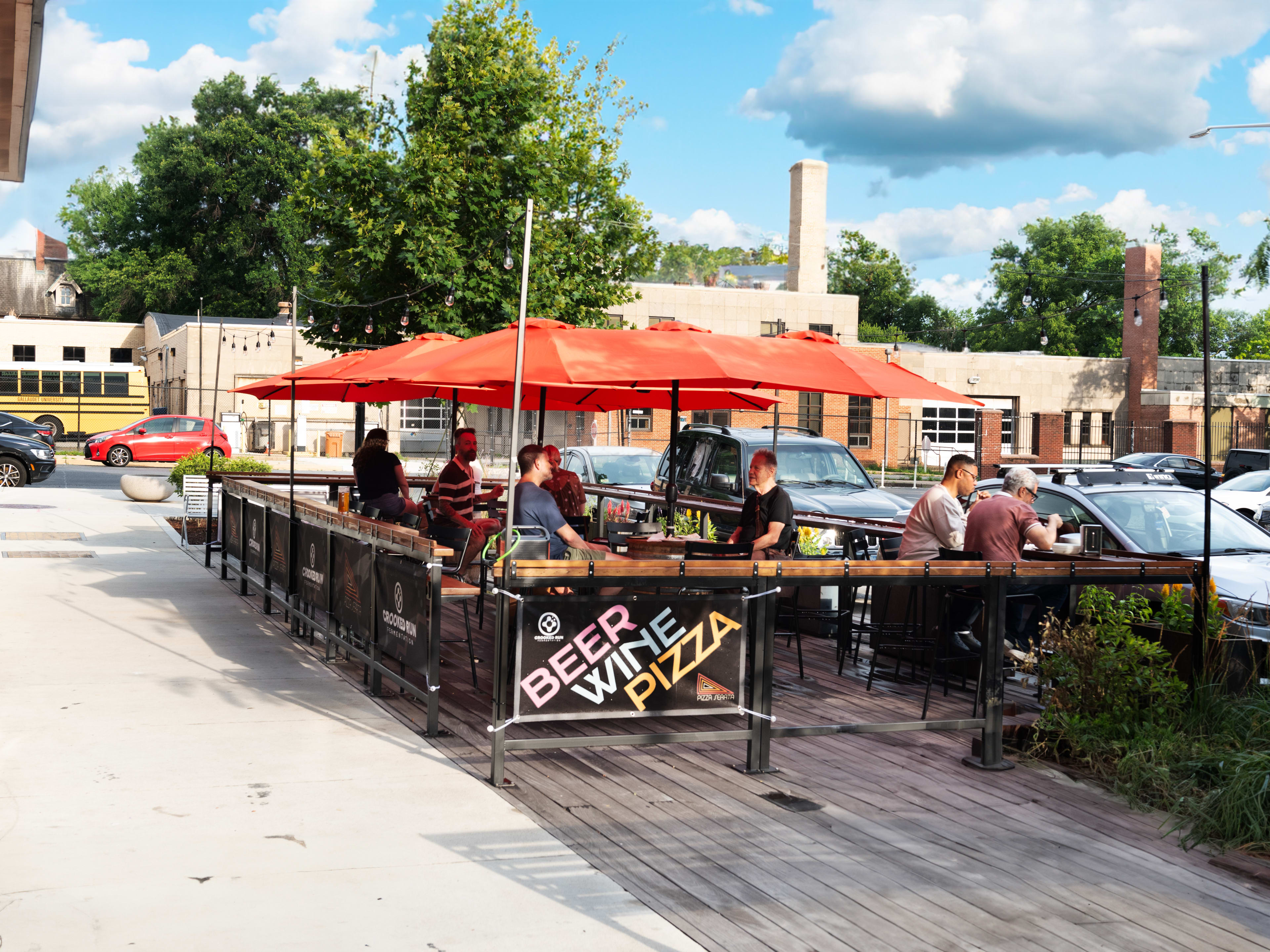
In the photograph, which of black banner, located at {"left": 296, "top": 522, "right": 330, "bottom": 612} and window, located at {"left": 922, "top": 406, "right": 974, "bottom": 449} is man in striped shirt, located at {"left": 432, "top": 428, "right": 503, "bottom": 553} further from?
window, located at {"left": 922, "top": 406, "right": 974, "bottom": 449}

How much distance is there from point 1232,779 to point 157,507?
2307cm

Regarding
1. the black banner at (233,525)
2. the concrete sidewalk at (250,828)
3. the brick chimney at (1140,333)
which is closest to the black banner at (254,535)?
the black banner at (233,525)

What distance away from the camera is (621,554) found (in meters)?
9.55

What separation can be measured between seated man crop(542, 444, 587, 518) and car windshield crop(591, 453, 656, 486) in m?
6.46

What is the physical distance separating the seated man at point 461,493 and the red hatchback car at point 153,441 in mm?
30004

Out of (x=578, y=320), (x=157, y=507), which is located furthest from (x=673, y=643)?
(x=157, y=507)

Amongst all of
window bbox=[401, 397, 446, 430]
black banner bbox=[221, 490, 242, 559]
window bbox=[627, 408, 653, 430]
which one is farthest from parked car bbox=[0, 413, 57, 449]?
black banner bbox=[221, 490, 242, 559]

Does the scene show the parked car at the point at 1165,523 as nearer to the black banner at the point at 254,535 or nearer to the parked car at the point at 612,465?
the black banner at the point at 254,535

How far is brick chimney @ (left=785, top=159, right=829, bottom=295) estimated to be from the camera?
50.6 metres

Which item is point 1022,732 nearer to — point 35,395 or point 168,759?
point 168,759

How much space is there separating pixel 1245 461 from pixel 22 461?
32.2m

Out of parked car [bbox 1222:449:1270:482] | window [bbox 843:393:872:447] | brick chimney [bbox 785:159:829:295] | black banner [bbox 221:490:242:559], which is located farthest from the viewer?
brick chimney [bbox 785:159:829:295]

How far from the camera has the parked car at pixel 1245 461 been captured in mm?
31094

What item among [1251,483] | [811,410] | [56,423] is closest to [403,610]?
[1251,483]
